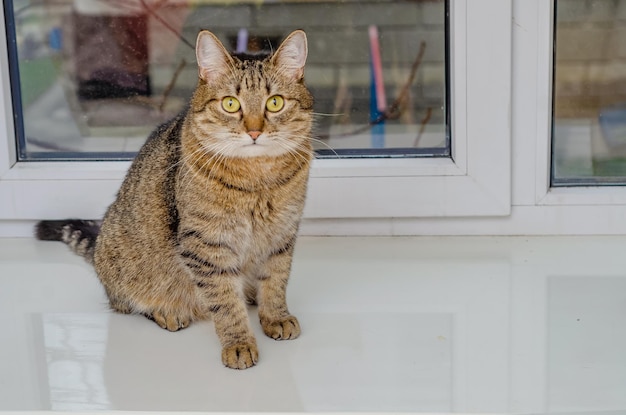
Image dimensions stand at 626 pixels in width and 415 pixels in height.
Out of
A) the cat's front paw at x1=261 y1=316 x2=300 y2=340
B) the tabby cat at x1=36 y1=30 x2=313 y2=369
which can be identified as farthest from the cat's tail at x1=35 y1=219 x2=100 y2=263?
the cat's front paw at x1=261 y1=316 x2=300 y2=340

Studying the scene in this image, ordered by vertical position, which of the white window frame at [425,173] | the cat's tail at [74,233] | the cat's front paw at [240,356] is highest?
the white window frame at [425,173]

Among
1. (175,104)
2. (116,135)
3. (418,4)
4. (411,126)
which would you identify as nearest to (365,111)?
(411,126)

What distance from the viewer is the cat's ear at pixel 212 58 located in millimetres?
1390

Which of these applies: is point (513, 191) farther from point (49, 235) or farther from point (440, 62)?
point (49, 235)

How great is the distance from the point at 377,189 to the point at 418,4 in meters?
0.43

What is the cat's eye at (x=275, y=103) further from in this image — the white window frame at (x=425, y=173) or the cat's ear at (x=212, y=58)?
the white window frame at (x=425, y=173)

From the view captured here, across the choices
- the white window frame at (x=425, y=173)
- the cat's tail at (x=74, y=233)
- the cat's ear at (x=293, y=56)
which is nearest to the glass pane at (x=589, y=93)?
the white window frame at (x=425, y=173)

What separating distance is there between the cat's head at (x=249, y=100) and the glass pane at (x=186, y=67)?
1.80ft

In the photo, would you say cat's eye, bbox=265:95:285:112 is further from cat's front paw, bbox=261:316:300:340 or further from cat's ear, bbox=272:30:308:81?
cat's front paw, bbox=261:316:300:340

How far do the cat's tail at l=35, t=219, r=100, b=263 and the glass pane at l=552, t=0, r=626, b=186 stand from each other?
1.04 meters

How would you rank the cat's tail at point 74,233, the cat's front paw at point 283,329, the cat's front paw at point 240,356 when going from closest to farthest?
the cat's front paw at point 240,356
the cat's front paw at point 283,329
the cat's tail at point 74,233

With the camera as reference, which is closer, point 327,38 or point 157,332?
point 157,332

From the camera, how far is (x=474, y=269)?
1.76 metres

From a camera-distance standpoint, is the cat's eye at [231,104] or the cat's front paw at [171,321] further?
the cat's front paw at [171,321]
